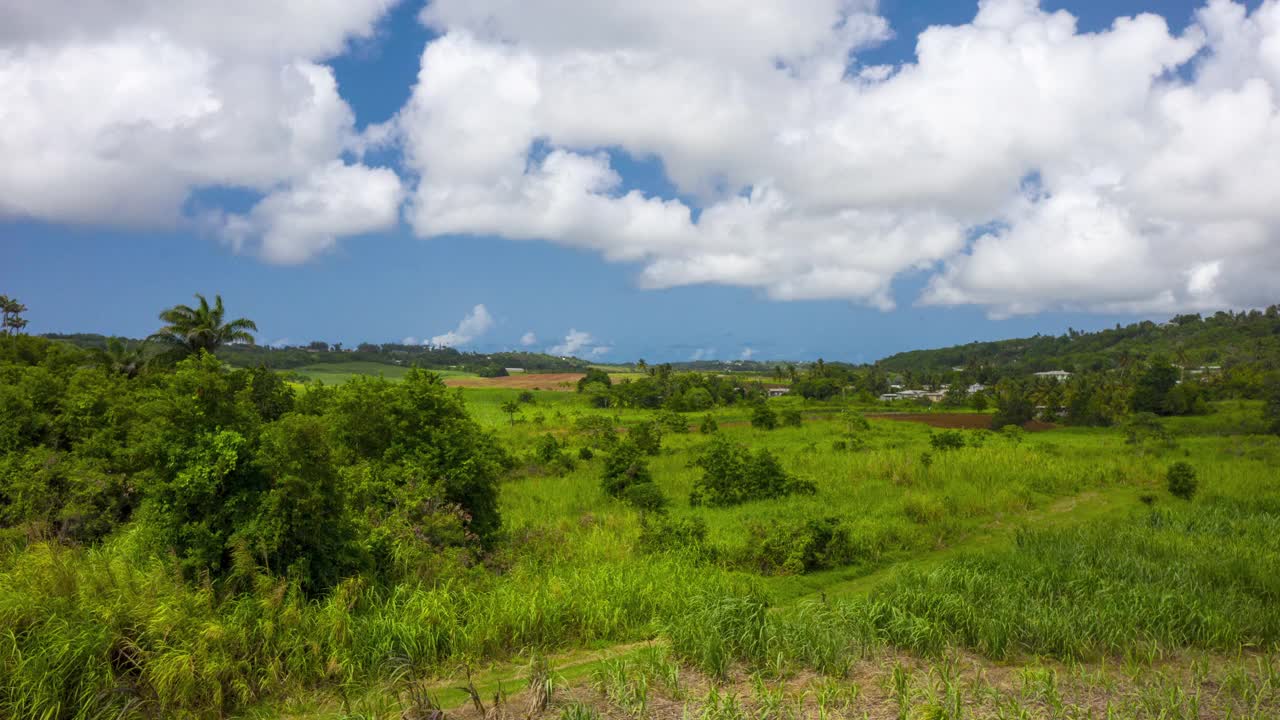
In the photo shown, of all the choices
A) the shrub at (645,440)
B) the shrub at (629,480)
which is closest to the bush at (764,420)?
the shrub at (645,440)

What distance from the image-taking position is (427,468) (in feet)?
41.4

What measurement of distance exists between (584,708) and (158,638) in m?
4.81

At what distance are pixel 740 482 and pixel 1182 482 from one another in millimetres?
12850

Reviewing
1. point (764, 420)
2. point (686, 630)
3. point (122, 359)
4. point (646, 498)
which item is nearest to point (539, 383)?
point (764, 420)

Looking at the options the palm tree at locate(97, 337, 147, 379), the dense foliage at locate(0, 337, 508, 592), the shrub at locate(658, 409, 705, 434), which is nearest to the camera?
the dense foliage at locate(0, 337, 508, 592)

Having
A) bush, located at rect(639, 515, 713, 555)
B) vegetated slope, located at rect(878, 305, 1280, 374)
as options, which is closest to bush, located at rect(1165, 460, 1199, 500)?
bush, located at rect(639, 515, 713, 555)

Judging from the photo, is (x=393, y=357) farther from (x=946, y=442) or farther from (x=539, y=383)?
(x=946, y=442)

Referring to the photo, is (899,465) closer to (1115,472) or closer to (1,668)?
(1115,472)

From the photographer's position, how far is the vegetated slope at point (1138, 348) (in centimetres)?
8500

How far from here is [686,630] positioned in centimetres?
803

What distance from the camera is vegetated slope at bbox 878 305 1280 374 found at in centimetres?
8500

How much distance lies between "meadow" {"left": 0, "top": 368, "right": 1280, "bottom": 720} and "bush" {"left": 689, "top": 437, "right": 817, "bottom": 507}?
197 inches

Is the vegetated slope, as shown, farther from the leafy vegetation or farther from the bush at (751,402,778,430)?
the leafy vegetation

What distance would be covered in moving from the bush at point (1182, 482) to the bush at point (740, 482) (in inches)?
413
